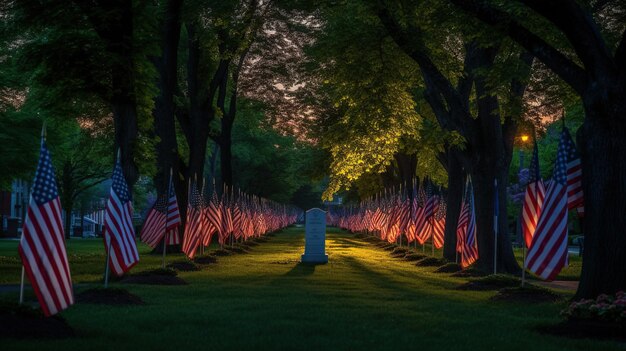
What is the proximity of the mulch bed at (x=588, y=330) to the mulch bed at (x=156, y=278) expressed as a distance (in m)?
10.3

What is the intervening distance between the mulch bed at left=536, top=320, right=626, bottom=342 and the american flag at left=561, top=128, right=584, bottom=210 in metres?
4.00

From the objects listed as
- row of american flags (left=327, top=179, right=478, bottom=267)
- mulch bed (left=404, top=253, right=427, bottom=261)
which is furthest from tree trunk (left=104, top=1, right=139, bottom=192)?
mulch bed (left=404, top=253, right=427, bottom=261)

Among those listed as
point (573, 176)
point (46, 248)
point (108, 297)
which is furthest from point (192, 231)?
point (46, 248)

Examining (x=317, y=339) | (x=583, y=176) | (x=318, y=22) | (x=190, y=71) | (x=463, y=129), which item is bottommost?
(x=317, y=339)

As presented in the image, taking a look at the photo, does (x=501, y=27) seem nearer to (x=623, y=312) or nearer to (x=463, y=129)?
(x=623, y=312)

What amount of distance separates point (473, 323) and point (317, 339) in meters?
3.27

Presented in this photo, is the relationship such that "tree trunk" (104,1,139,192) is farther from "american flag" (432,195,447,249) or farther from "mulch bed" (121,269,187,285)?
"american flag" (432,195,447,249)

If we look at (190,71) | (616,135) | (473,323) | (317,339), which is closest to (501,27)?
(616,135)

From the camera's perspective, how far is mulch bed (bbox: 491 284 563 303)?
54.9 feet

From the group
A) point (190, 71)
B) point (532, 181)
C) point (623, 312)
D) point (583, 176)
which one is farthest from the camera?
point (190, 71)

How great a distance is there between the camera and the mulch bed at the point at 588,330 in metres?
11.5

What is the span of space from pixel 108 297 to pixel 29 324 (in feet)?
14.7

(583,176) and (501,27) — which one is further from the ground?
(501,27)

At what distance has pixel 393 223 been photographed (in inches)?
1805
